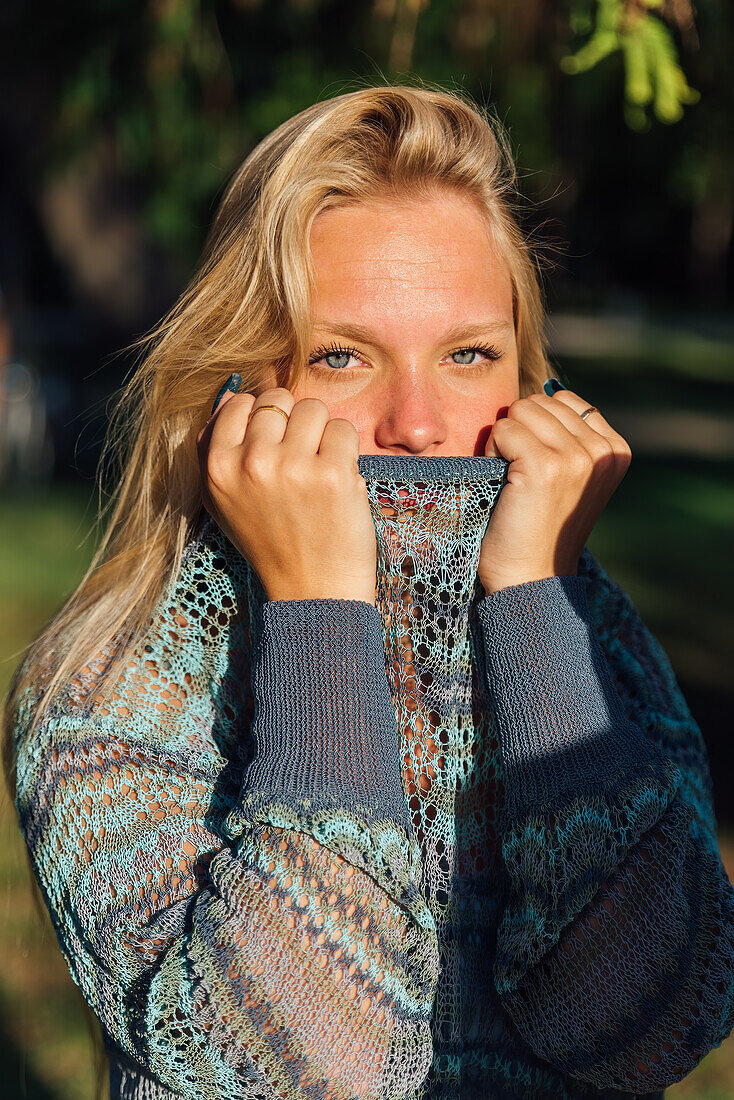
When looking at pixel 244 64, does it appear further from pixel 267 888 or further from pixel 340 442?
pixel 267 888

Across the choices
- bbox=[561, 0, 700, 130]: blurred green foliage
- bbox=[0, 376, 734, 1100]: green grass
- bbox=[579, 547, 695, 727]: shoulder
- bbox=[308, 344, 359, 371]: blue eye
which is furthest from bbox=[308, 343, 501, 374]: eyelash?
bbox=[561, 0, 700, 130]: blurred green foliage

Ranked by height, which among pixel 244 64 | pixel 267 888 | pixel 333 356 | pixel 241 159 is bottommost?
pixel 267 888

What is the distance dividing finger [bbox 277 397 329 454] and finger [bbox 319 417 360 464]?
0.01 meters

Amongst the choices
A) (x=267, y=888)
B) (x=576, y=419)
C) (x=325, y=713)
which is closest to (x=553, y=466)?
(x=576, y=419)

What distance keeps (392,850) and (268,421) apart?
0.69 metres

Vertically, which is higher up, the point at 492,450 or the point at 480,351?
the point at 480,351

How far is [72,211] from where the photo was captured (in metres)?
12.7

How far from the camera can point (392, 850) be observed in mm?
1521

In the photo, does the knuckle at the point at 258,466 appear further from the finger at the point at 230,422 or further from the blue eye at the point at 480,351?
the blue eye at the point at 480,351

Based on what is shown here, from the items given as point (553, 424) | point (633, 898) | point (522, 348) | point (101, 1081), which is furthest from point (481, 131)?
point (101, 1081)

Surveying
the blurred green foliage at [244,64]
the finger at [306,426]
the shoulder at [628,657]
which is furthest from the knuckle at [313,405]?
the blurred green foliage at [244,64]

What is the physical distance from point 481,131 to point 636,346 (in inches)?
1153

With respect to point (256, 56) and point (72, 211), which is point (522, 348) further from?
point (72, 211)

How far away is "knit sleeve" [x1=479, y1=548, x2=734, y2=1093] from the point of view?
4.98 ft
